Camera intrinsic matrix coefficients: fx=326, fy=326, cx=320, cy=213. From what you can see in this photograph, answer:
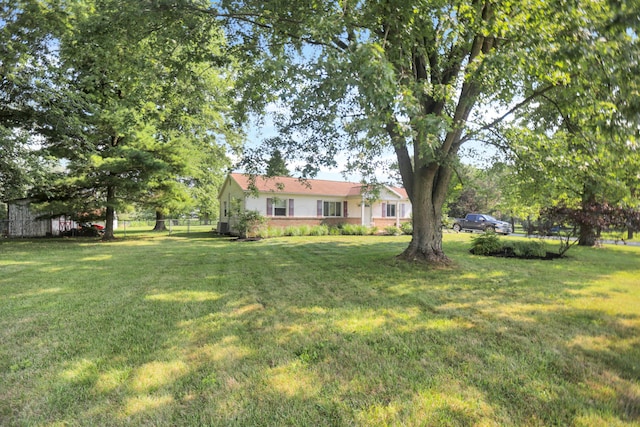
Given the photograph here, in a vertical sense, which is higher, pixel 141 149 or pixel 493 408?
pixel 141 149

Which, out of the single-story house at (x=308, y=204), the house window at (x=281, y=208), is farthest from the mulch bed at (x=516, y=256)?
the house window at (x=281, y=208)

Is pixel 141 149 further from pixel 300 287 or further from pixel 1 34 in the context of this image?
pixel 300 287

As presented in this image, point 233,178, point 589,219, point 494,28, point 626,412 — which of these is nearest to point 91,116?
point 233,178

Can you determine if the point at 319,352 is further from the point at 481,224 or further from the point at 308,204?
the point at 481,224

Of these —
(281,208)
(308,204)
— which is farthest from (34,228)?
(308,204)

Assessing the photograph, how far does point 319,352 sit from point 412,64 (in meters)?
6.95

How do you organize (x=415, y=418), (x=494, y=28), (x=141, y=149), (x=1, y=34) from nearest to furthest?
(x=415, y=418) < (x=494, y=28) < (x=1, y=34) < (x=141, y=149)

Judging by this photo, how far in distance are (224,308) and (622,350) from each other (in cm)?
496

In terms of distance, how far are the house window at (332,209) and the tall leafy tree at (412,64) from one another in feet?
46.6

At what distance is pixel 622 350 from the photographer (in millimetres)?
→ 3559

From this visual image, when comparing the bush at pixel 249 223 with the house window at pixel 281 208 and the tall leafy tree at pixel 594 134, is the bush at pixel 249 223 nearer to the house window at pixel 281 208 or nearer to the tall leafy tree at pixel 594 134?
the house window at pixel 281 208

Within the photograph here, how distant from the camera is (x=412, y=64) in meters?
7.73

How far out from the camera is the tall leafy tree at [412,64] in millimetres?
3834

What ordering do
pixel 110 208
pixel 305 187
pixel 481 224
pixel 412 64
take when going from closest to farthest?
pixel 412 64 < pixel 110 208 < pixel 305 187 < pixel 481 224
